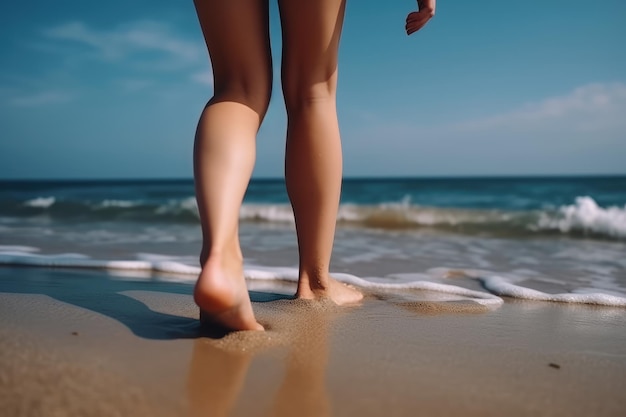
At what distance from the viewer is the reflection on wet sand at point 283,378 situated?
2.68ft

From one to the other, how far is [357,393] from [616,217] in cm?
609

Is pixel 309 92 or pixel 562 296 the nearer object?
pixel 309 92

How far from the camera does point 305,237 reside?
1.55 meters

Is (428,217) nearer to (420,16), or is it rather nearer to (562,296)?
(562,296)

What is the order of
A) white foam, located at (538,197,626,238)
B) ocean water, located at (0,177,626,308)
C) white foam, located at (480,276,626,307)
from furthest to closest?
white foam, located at (538,197,626,238)
ocean water, located at (0,177,626,308)
white foam, located at (480,276,626,307)

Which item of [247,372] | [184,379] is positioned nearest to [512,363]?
[247,372]

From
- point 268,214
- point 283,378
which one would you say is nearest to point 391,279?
point 283,378

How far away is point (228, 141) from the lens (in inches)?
45.6

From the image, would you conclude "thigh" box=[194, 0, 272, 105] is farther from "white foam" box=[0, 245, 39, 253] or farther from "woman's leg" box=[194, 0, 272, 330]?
"white foam" box=[0, 245, 39, 253]

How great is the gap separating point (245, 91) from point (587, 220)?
6.03 m

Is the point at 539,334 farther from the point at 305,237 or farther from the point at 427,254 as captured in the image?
the point at 427,254

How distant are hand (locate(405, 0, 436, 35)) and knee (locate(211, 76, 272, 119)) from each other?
0.50m

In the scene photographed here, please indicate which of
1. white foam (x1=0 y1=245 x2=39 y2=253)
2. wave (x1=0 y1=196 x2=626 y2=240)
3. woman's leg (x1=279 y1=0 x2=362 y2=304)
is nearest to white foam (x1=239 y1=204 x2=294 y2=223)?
wave (x1=0 y1=196 x2=626 y2=240)

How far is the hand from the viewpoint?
1.46 meters
